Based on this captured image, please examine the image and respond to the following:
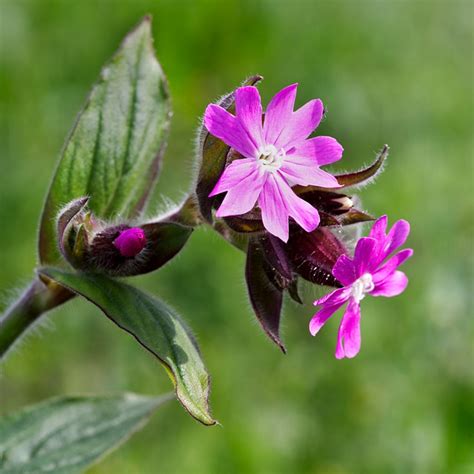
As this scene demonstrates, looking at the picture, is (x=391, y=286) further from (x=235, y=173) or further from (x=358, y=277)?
(x=235, y=173)

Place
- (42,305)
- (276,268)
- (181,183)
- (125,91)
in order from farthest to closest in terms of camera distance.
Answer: (181,183)
(125,91)
(42,305)
(276,268)

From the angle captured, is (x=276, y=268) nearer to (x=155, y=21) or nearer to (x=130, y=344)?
(x=130, y=344)

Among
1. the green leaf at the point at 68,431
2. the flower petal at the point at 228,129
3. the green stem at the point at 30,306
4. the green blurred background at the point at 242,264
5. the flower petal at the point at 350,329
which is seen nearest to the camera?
the flower petal at the point at 228,129

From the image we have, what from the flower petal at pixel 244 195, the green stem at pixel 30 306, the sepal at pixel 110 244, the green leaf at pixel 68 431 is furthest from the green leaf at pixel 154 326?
the green leaf at pixel 68 431

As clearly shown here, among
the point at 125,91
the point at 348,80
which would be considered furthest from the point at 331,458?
the point at 348,80

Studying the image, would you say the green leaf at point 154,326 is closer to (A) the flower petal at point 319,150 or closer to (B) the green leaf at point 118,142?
(B) the green leaf at point 118,142

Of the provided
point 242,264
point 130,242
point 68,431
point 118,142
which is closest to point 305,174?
point 130,242

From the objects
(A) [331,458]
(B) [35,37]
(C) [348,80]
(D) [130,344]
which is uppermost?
(B) [35,37]
